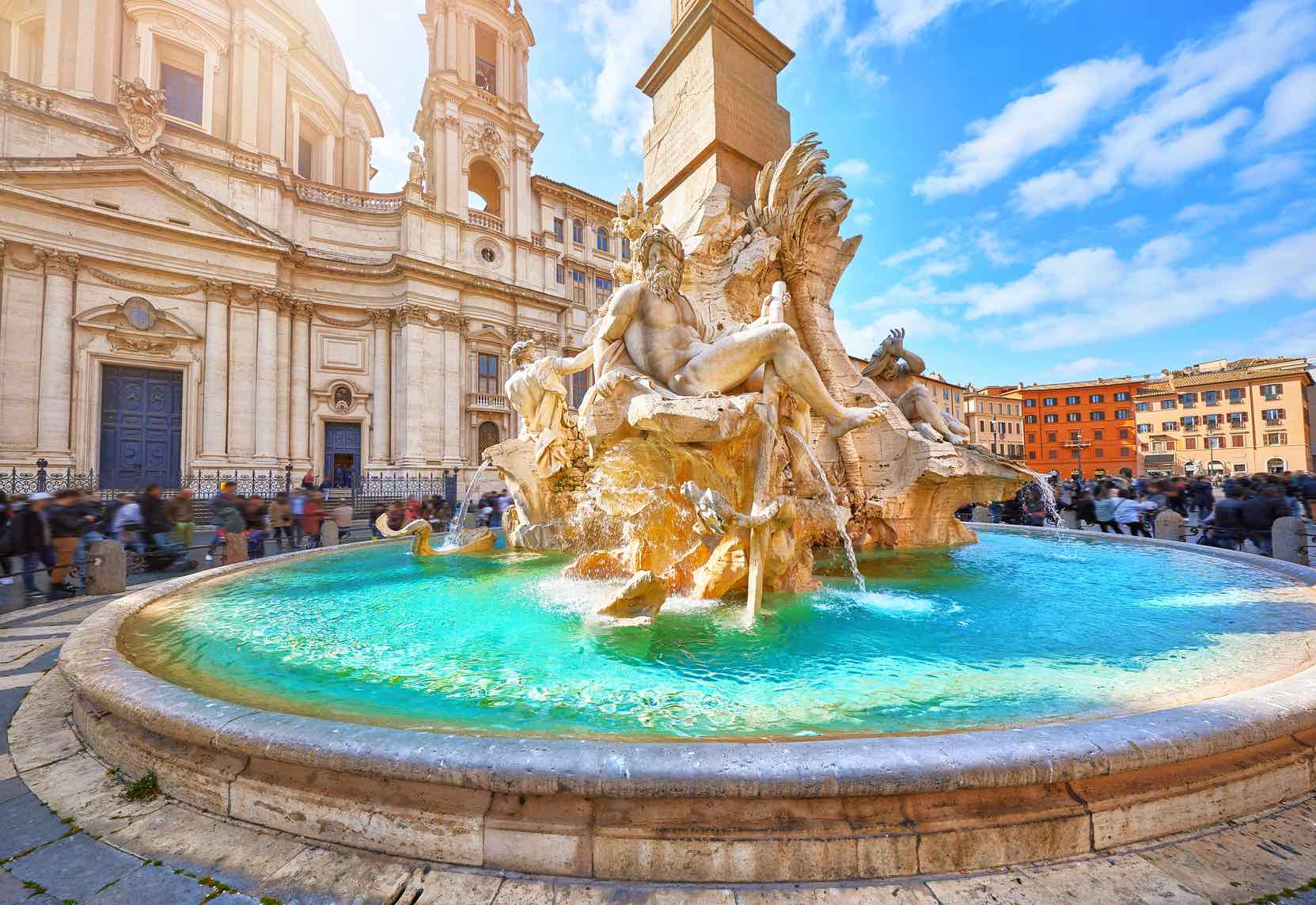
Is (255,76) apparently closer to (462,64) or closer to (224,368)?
(462,64)

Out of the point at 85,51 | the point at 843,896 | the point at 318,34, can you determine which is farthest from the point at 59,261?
the point at 843,896

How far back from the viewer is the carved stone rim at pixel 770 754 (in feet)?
5.51

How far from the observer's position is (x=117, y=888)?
5.48 feet

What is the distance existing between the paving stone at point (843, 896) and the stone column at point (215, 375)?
26110 millimetres

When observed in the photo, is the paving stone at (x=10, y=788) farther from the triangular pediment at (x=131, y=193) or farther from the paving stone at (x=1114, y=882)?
the triangular pediment at (x=131, y=193)

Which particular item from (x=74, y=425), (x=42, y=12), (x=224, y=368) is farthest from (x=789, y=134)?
(x=42, y=12)

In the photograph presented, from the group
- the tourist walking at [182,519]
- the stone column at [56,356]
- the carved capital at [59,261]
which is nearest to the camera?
the tourist walking at [182,519]

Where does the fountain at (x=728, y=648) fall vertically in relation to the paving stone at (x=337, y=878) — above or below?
above

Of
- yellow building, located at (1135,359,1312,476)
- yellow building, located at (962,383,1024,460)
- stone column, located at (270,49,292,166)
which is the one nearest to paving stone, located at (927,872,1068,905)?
stone column, located at (270,49,292,166)

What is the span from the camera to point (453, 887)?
1651 millimetres

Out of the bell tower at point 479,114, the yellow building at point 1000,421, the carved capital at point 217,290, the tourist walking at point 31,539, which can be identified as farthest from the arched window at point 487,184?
the yellow building at point 1000,421

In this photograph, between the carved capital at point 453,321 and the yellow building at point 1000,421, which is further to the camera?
the yellow building at point 1000,421

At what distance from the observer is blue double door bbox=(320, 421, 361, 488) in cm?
2509

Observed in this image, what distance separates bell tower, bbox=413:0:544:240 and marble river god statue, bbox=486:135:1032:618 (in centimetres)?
2421
